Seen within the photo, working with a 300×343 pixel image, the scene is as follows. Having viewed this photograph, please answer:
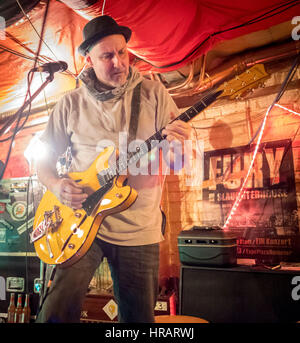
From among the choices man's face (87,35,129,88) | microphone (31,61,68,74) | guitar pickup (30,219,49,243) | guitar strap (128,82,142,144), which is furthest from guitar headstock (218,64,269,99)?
guitar pickup (30,219,49,243)

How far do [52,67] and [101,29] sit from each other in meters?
0.50

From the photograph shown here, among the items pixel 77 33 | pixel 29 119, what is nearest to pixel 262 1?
pixel 77 33

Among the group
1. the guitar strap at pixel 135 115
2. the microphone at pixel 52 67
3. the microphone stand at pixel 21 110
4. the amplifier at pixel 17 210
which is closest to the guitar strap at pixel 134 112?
the guitar strap at pixel 135 115

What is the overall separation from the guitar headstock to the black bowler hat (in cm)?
74

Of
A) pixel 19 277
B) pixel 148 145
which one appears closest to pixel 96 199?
pixel 148 145

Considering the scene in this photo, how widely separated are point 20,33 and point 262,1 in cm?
168

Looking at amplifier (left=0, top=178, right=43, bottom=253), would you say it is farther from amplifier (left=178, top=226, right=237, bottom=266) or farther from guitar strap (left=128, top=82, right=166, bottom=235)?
amplifier (left=178, top=226, right=237, bottom=266)

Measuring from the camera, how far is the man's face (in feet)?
5.95

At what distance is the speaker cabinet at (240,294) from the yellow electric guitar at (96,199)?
0.56 meters

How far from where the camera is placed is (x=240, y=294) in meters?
1.49

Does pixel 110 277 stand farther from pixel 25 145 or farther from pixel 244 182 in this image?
pixel 25 145

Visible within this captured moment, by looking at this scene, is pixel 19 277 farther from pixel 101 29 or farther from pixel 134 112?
pixel 101 29

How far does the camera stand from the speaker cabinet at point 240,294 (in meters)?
1.42
